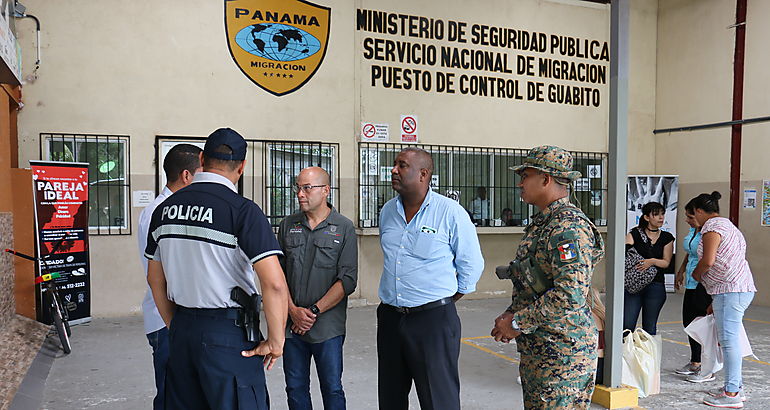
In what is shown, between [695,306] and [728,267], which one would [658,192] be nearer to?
[695,306]

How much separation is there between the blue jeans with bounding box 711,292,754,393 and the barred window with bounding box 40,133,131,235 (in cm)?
653

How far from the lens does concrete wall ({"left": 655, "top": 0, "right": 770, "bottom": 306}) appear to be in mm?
9094

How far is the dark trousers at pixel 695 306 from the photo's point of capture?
5168 millimetres

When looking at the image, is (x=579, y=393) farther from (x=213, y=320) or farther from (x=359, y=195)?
(x=359, y=195)

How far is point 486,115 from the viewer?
9609 mm

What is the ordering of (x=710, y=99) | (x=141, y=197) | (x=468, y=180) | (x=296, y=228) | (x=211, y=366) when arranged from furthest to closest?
(x=710, y=99)
(x=468, y=180)
(x=141, y=197)
(x=296, y=228)
(x=211, y=366)

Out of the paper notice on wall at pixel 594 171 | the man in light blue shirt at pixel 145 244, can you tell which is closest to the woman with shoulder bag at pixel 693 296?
the man in light blue shirt at pixel 145 244

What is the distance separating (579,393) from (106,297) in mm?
6651

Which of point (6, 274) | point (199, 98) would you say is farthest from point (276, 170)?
point (6, 274)

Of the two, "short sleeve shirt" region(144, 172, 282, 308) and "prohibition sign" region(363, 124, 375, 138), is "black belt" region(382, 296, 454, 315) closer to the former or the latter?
"short sleeve shirt" region(144, 172, 282, 308)

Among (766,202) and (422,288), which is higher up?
(766,202)

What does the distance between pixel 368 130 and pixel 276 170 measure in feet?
4.73

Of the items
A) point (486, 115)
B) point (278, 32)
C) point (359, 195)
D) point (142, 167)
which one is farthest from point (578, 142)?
point (142, 167)

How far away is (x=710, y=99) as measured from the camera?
32.4ft
